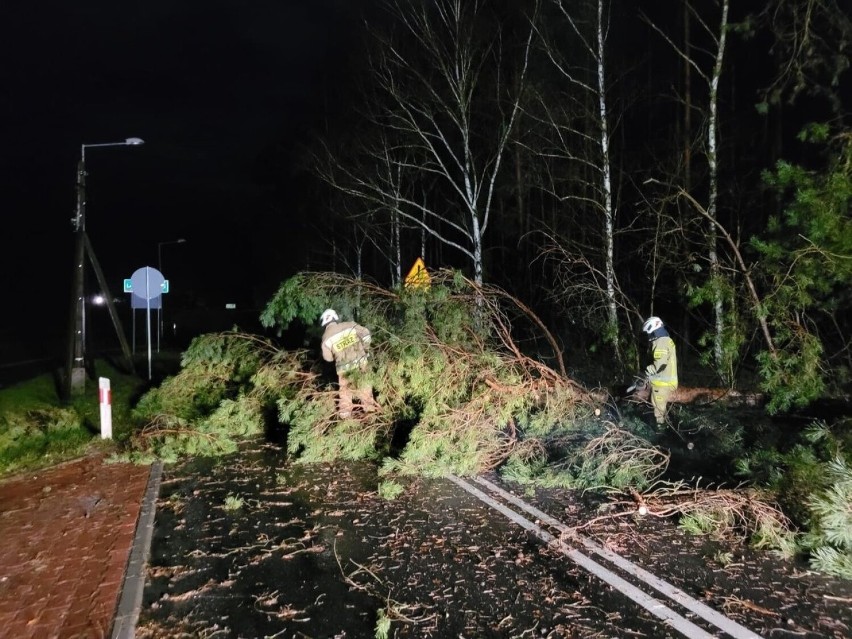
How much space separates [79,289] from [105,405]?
16.7 ft

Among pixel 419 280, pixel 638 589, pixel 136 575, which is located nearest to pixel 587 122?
pixel 419 280

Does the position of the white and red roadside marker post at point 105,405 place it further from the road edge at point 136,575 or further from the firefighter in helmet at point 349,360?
the firefighter in helmet at point 349,360

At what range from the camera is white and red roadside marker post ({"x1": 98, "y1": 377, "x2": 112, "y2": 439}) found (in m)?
8.59

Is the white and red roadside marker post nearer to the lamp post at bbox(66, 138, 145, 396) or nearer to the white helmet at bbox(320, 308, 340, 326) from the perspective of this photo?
the white helmet at bbox(320, 308, 340, 326)

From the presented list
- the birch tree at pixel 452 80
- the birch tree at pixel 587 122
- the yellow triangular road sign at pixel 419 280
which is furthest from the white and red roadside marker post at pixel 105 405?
the birch tree at pixel 452 80

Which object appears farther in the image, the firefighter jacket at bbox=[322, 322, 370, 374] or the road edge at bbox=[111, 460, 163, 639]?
the firefighter jacket at bbox=[322, 322, 370, 374]

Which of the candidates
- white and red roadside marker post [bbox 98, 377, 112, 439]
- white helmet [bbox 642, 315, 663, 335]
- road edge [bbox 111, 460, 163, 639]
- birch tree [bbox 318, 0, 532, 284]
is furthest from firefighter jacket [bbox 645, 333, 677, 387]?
white and red roadside marker post [bbox 98, 377, 112, 439]

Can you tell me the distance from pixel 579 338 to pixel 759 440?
7282 millimetres

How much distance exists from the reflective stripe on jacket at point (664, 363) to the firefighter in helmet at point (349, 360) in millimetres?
3705

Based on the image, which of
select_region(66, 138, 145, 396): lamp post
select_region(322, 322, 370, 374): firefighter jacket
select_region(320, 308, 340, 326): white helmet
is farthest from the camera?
Result: select_region(66, 138, 145, 396): lamp post

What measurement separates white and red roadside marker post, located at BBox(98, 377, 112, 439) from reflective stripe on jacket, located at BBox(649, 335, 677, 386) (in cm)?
766

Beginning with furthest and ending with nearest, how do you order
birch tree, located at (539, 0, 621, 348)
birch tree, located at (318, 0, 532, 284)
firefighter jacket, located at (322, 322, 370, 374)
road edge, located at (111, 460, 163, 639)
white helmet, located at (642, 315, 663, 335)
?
birch tree, located at (318, 0, 532, 284), birch tree, located at (539, 0, 621, 348), white helmet, located at (642, 315, 663, 335), firefighter jacket, located at (322, 322, 370, 374), road edge, located at (111, 460, 163, 639)

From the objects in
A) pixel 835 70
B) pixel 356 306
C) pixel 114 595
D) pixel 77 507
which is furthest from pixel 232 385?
pixel 835 70

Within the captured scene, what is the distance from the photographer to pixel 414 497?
6.12 meters
